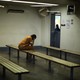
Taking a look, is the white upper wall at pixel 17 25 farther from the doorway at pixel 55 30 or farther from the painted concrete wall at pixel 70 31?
the painted concrete wall at pixel 70 31

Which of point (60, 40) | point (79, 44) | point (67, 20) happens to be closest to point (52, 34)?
point (60, 40)

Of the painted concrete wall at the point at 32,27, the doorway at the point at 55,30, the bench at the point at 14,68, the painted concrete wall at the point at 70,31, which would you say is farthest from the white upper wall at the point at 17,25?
the bench at the point at 14,68

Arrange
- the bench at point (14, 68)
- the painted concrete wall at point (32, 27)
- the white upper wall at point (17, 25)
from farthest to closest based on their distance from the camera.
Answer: the white upper wall at point (17, 25) < the painted concrete wall at point (32, 27) < the bench at point (14, 68)

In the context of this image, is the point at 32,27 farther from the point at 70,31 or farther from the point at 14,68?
the point at 14,68

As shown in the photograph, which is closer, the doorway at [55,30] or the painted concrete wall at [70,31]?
the painted concrete wall at [70,31]

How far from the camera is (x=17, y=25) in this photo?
12109 millimetres

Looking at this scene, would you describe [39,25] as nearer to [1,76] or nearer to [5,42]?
[5,42]

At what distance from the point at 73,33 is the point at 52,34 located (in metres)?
2.26

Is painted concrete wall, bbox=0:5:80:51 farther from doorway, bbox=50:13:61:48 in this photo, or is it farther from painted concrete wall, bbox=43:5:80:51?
doorway, bbox=50:13:61:48

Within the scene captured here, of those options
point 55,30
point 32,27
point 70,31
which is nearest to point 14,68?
point 70,31

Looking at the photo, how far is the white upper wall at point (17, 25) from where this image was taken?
11.7 metres

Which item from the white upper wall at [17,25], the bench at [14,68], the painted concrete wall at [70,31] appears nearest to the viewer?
the bench at [14,68]

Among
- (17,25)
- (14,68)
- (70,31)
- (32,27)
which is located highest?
(17,25)

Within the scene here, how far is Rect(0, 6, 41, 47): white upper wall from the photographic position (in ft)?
Result: 38.4
